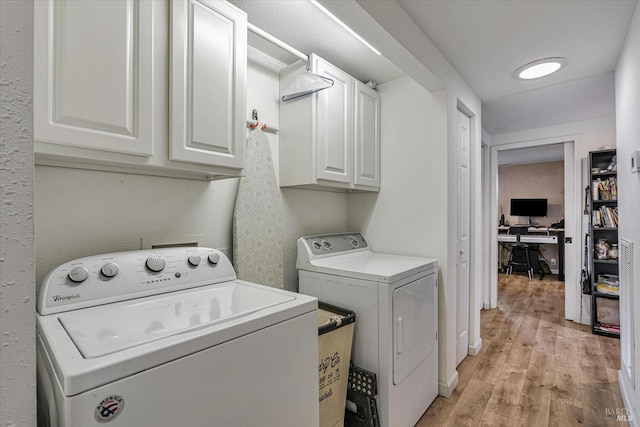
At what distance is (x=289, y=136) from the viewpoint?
82.0 inches

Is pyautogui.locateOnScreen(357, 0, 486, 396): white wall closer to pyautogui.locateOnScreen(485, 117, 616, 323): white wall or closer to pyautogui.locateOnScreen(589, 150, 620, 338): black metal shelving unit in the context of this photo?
pyautogui.locateOnScreen(589, 150, 620, 338): black metal shelving unit

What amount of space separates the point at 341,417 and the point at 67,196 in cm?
167

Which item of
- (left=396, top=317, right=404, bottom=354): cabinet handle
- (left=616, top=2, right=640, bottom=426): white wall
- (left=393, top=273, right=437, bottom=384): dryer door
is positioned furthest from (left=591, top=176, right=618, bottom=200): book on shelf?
(left=396, top=317, right=404, bottom=354): cabinet handle

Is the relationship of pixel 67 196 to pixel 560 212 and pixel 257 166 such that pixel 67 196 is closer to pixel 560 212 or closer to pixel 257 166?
pixel 257 166

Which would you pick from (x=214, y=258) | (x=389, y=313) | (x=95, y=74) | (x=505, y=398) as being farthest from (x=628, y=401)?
(x=95, y=74)

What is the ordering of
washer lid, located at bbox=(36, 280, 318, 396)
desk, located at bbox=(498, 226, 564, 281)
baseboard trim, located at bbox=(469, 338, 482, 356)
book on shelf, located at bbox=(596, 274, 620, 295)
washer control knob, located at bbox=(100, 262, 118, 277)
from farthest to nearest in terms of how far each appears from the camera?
desk, located at bbox=(498, 226, 564, 281), book on shelf, located at bbox=(596, 274, 620, 295), baseboard trim, located at bbox=(469, 338, 482, 356), washer control knob, located at bbox=(100, 262, 118, 277), washer lid, located at bbox=(36, 280, 318, 396)

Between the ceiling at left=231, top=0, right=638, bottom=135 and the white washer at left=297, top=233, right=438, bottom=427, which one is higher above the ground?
the ceiling at left=231, top=0, right=638, bottom=135

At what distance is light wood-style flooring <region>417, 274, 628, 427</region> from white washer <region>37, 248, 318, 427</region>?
1.37 metres

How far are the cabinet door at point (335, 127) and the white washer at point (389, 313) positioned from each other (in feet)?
1.65

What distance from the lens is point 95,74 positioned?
1.05 metres

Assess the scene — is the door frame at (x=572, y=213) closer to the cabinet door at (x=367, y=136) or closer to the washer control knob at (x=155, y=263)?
the cabinet door at (x=367, y=136)

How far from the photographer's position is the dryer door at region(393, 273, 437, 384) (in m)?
1.68

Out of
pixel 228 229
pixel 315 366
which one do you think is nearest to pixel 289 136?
pixel 228 229

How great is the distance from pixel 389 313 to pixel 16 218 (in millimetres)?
1517
